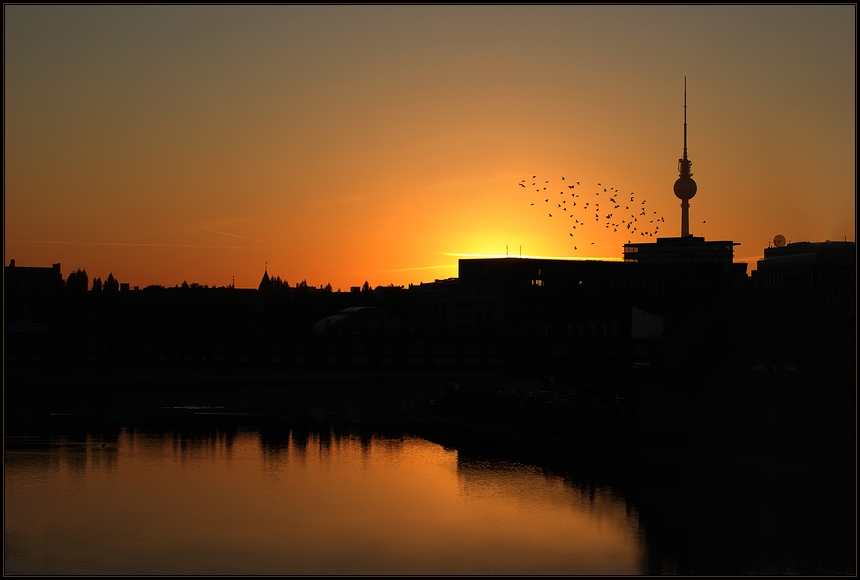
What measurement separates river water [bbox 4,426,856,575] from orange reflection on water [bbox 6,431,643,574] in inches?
3.4

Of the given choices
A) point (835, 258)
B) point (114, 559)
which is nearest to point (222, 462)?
point (114, 559)

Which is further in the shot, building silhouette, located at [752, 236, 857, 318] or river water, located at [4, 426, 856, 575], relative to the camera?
building silhouette, located at [752, 236, 857, 318]

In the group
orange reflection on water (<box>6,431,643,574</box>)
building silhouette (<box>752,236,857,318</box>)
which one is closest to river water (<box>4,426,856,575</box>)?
orange reflection on water (<box>6,431,643,574</box>)

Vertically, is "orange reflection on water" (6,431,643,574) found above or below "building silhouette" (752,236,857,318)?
below

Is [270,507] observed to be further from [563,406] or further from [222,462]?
[563,406]

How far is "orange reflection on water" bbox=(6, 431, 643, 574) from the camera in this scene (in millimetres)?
29703

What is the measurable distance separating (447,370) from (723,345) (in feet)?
254

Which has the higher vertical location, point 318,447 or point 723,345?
point 723,345

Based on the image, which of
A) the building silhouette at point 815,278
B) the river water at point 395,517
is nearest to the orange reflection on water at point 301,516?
the river water at point 395,517

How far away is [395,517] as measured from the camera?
37.5 metres

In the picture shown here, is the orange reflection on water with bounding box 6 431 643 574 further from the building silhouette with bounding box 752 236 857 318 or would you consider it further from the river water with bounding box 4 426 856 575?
the building silhouette with bounding box 752 236 857 318

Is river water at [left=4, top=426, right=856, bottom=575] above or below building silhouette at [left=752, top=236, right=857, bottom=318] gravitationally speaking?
below

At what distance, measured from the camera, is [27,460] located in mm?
50281

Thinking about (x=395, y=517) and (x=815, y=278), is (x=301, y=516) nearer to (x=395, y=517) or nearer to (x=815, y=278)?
(x=395, y=517)
